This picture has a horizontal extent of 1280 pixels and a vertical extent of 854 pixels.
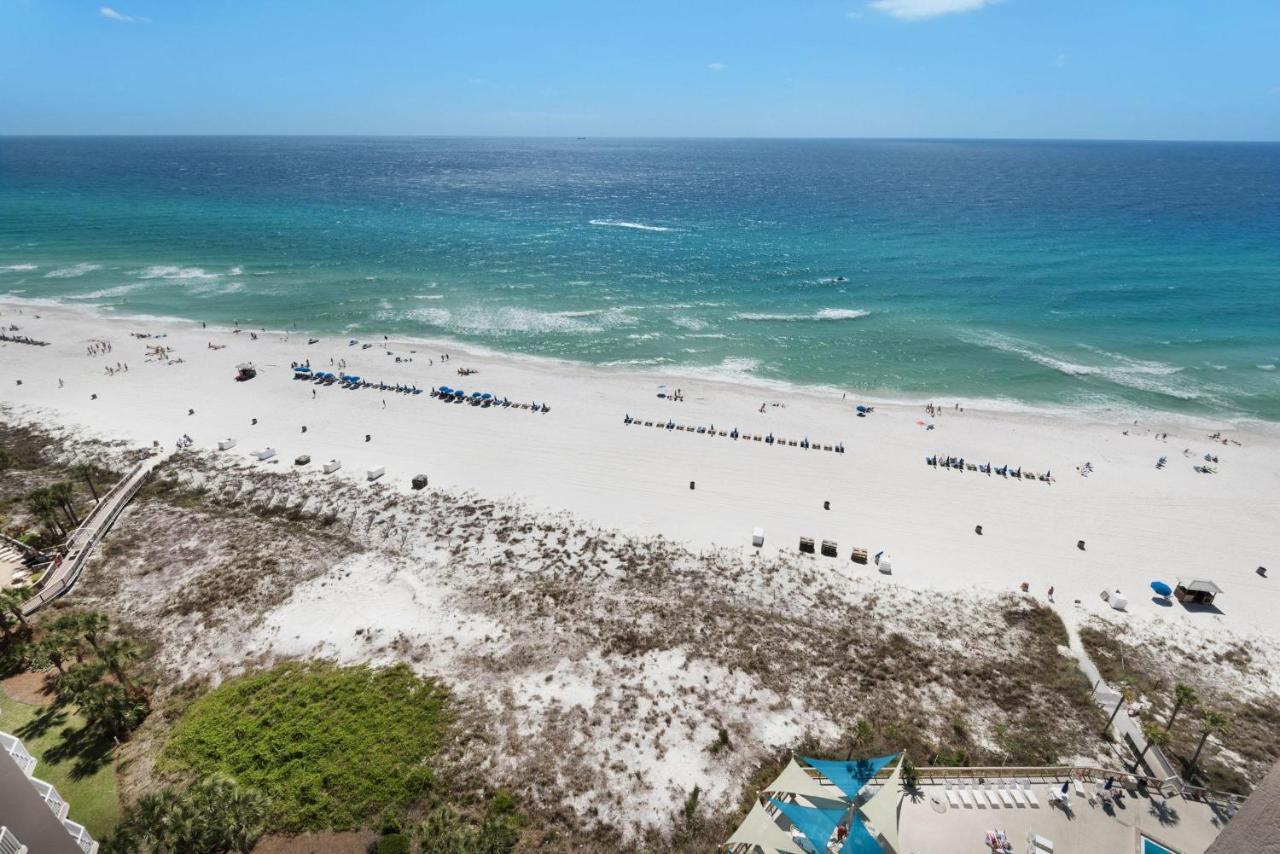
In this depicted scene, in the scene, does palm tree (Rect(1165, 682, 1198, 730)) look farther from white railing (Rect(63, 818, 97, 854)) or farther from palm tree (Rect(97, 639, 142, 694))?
palm tree (Rect(97, 639, 142, 694))

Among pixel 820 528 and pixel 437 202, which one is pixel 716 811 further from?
pixel 437 202

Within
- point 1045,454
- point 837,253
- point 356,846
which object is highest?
point 837,253

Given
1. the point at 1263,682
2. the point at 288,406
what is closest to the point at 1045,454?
the point at 1263,682

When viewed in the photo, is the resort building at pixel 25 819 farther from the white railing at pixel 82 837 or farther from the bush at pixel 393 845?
the bush at pixel 393 845

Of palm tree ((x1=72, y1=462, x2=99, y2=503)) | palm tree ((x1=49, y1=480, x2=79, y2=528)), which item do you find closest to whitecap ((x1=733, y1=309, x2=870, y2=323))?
palm tree ((x1=72, y1=462, x2=99, y2=503))

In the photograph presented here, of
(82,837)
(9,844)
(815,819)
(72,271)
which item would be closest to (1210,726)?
(815,819)

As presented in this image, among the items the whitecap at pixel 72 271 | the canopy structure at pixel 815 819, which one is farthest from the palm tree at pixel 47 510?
the whitecap at pixel 72 271
